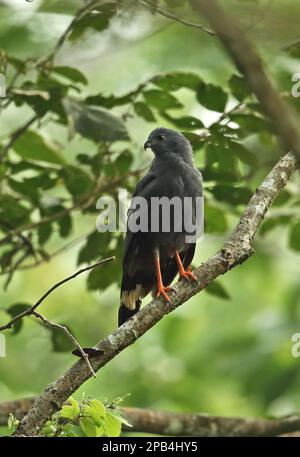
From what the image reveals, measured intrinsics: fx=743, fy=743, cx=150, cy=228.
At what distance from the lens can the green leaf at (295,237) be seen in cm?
562

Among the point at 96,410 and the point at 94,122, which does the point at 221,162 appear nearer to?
the point at 94,122

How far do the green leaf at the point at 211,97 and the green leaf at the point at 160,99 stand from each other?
17cm

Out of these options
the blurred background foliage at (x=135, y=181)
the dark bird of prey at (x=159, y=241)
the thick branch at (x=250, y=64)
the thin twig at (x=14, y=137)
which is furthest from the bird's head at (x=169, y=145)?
the thick branch at (x=250, y=64)

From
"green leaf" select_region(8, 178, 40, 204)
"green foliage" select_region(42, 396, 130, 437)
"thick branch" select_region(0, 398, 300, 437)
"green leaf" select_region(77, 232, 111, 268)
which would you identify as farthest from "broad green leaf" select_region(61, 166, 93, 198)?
"green foliage" select_region(42, 396, 130, 437)

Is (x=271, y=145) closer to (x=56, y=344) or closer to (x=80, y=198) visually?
(x=80, y=198)

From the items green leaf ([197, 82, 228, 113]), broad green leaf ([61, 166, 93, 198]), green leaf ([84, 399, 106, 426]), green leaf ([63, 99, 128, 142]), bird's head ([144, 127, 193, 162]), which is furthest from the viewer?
bird's head ([144, 127, 193, 162])

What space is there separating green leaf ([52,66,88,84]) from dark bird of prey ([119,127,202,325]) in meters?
0.87

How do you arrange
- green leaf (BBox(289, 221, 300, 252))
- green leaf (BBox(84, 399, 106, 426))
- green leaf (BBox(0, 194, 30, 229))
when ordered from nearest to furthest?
green leaf (BBox(84, 399, 106, 426)) → green leaf (BBox(0, 194, 30, 229)) → green leaf (BBox(289, 221, 300, 252))

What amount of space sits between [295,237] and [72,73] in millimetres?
2072

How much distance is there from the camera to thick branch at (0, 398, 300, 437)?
16.9 feet

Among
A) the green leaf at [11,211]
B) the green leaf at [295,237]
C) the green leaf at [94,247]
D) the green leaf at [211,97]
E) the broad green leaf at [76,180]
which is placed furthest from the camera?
the green leaf at [295,237]

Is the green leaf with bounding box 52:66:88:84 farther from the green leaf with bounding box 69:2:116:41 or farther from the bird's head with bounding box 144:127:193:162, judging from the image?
the bird's head with bounding box 144:127:193:162

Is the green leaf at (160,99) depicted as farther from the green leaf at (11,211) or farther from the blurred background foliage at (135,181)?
the green leaf at (11,211)
